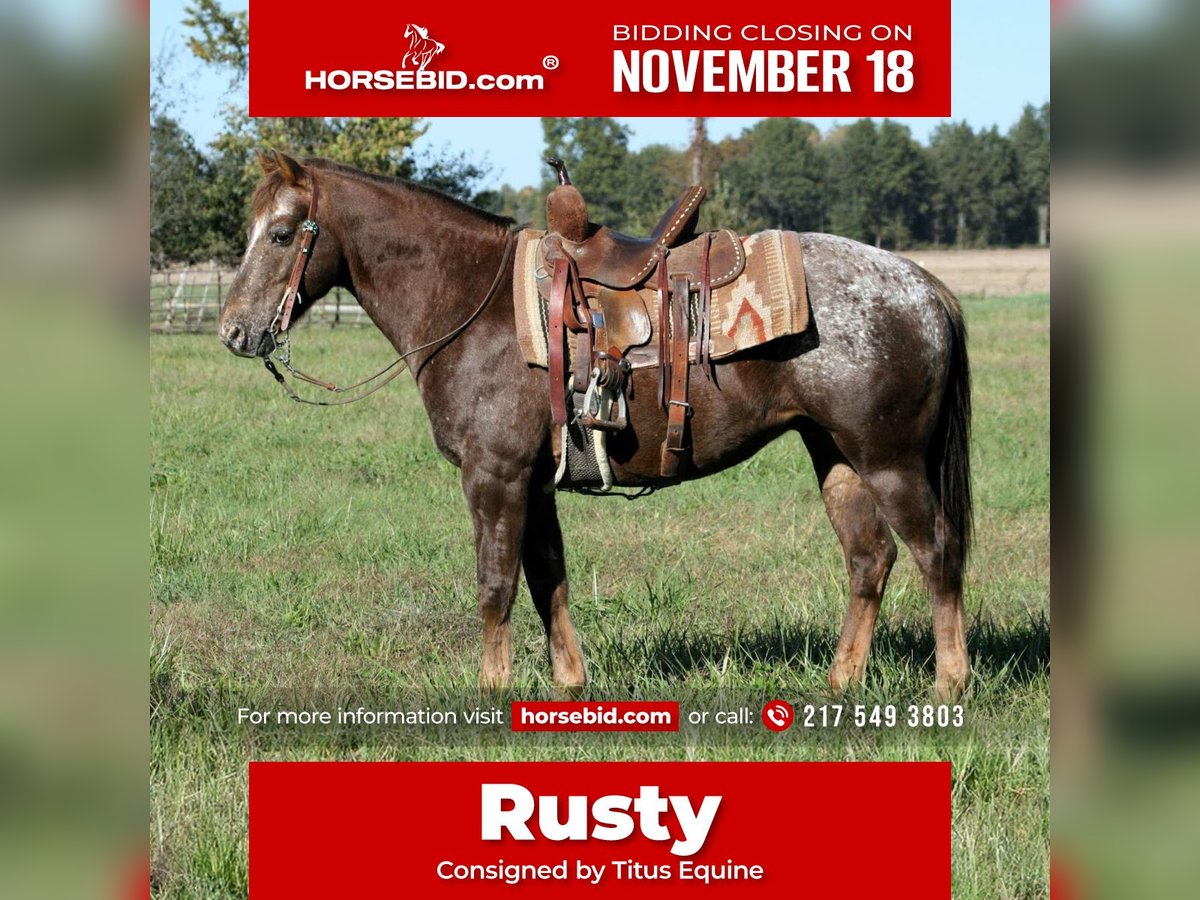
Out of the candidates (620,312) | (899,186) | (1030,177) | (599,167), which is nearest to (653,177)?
(599,167)

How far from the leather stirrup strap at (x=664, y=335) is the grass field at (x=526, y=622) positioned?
53.2 inches

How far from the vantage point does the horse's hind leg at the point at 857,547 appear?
535 centimetres

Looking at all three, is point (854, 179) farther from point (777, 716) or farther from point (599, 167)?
point (777, 716)

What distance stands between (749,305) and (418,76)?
165 cm

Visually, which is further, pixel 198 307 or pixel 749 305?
pixel 198 307

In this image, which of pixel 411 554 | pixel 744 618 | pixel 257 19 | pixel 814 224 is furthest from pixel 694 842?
pixel 814 224

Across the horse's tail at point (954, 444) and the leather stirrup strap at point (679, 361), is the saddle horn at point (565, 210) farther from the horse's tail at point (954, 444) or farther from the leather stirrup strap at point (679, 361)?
the horse's tail at point (954, 444)

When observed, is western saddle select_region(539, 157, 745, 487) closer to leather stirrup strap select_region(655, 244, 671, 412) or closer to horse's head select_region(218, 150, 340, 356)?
leather stirrup strap select_region(655, 244, 671, 412)

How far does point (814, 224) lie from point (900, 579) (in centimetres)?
3528

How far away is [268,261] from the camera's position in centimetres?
499

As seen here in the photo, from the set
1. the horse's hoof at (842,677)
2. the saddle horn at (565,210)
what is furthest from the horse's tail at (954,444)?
the saddle horn at (565,210)

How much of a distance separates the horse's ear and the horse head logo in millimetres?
774
